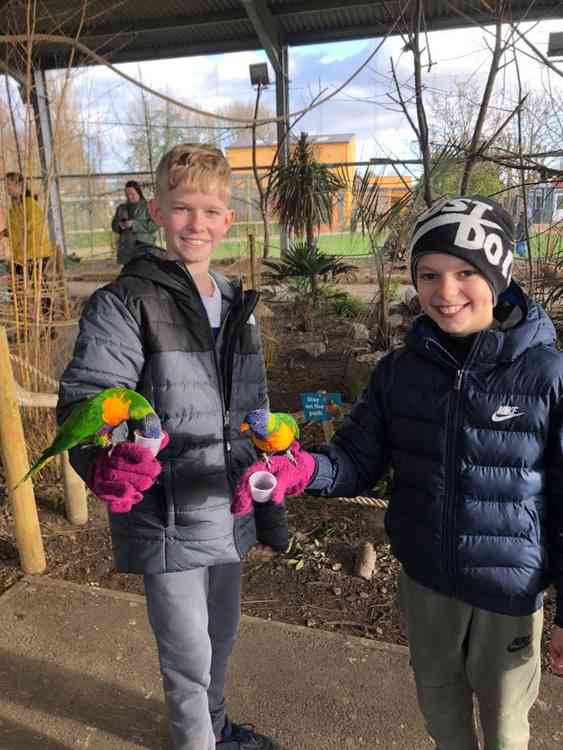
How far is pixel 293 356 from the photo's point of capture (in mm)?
5973

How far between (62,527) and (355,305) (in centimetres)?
547

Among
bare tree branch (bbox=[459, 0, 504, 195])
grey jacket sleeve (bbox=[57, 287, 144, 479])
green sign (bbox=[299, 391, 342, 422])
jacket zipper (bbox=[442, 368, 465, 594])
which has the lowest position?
green sign (bbox=[299, 391, 342, 422])

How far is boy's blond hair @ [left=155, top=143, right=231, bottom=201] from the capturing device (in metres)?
1.39

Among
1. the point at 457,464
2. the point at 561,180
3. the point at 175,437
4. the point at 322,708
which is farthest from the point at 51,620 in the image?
the point at 561,180

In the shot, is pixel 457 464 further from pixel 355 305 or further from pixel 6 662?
pixel 355 305

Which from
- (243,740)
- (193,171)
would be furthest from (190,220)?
(243,740)

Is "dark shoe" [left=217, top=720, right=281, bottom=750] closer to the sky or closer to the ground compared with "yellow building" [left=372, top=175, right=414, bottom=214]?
closer to the ground

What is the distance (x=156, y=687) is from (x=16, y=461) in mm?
1057

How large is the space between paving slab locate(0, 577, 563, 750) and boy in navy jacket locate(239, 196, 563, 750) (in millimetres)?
510

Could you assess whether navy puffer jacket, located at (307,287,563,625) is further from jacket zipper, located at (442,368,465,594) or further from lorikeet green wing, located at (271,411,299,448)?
lorikeet green wing, located at (271,411,299,448)

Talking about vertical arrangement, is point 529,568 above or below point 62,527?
above

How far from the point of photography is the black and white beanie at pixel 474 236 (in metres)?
1.17

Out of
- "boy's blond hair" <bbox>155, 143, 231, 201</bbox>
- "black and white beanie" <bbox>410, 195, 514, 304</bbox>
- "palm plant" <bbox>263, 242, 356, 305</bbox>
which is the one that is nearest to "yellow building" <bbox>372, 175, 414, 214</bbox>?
"palm plant" <bbox>263, 242, 356, 305</bbox>

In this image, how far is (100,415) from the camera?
3.70ft
